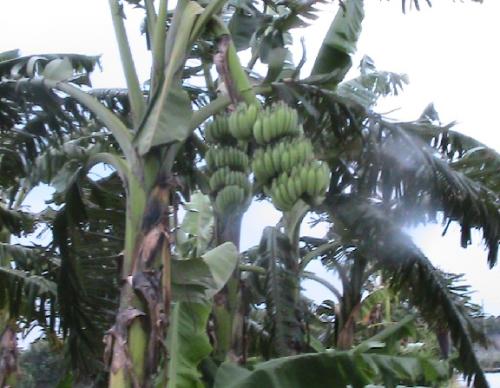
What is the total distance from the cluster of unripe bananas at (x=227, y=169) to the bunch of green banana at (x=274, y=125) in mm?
108

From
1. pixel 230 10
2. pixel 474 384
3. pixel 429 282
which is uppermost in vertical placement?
pixel 230 10

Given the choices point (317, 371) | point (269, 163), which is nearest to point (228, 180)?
point (269, 163)

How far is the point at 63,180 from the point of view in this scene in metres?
3.90

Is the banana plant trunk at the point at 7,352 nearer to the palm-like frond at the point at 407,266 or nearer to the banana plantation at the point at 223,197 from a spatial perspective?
the banana plantation at the point at 223,197

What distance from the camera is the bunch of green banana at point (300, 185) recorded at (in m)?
1.92

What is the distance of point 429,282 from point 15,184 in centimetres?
235

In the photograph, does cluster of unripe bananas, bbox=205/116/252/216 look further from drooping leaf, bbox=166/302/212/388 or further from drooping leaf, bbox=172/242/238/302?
drooping leaf, bbox=166/302/212/388

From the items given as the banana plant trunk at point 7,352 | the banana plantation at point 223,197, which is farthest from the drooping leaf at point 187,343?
the banana plant trunk at point 7,352

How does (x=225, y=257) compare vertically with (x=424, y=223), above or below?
below

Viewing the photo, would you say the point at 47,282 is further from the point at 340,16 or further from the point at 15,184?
the point at 340,16

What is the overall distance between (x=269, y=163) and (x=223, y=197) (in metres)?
0.19

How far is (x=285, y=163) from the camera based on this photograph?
1.94 meters

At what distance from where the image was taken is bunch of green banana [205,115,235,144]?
2.24 m

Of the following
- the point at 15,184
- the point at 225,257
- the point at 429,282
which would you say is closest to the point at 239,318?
the point at 225,257
